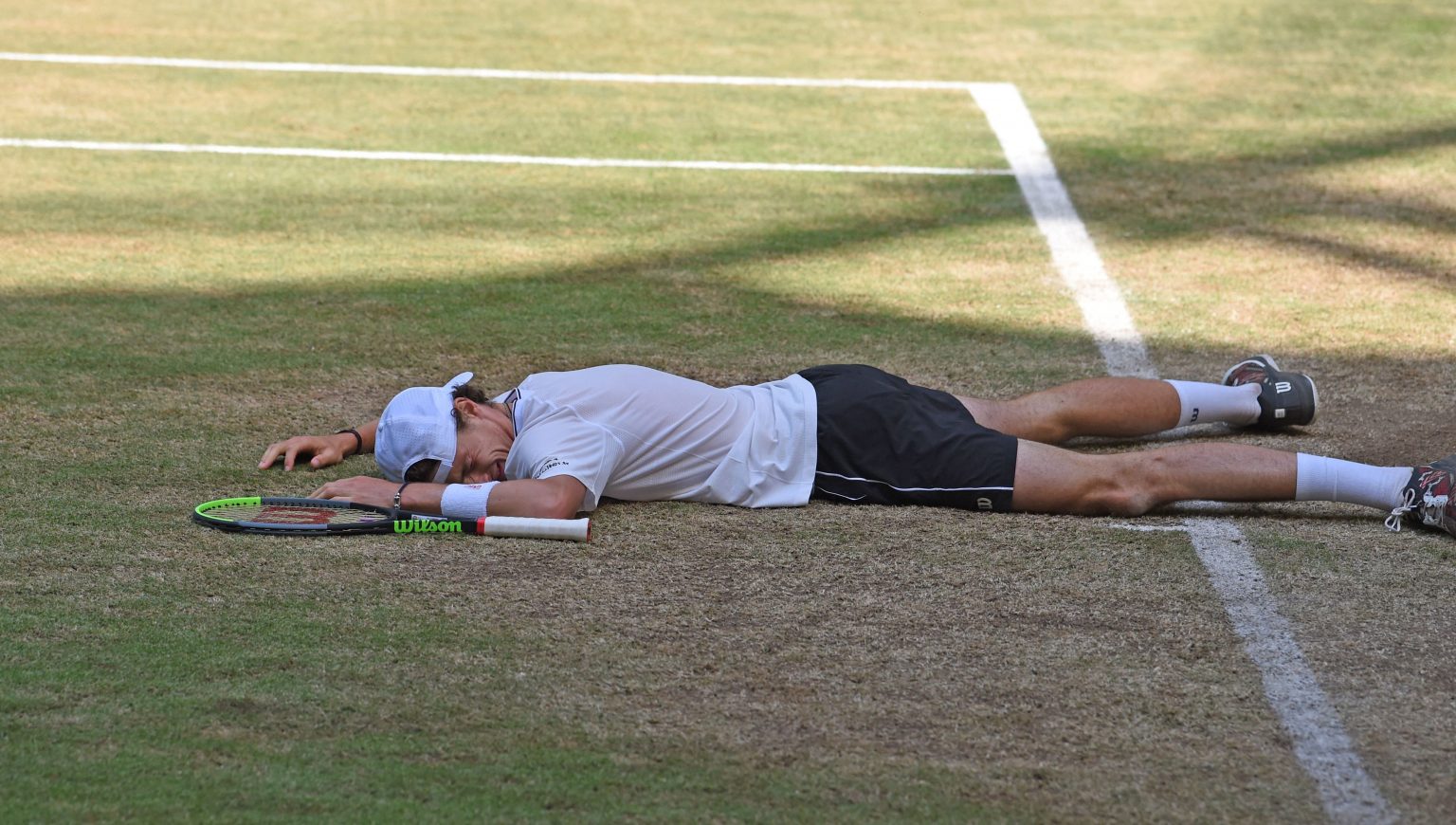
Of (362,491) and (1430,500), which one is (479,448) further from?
(1430,500)

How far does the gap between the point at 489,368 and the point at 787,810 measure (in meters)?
3.36

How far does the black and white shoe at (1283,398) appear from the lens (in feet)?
18.7

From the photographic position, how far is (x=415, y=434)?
497cm

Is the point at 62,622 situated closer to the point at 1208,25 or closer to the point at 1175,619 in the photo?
the point at 1175,619

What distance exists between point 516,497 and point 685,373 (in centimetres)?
170

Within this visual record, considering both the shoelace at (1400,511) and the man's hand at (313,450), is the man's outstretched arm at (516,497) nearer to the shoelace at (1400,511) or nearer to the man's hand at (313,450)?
the man's hand at (313,450)

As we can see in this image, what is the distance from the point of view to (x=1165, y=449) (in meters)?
5.12

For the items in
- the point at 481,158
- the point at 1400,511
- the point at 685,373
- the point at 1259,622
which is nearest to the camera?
the point at 1259,622

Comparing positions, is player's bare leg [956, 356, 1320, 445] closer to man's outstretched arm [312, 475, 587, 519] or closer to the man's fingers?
man's outstretched arm [312, 475, 587, 519]

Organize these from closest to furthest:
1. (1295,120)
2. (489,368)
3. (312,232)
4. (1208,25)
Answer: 1. (489,368)
2. (312,232)
3. (1295,120)
4. (1208,25)

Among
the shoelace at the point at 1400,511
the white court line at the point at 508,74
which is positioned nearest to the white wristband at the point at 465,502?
the shoelace at the point at 1400,511

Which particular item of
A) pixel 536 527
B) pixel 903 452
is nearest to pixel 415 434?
pixel 536 527

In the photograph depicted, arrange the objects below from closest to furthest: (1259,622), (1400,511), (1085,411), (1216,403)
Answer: (1259,622) → (1400,511) → (1085,411) → (1216,403)

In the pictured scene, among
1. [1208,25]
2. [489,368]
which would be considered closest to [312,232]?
[489,368]
